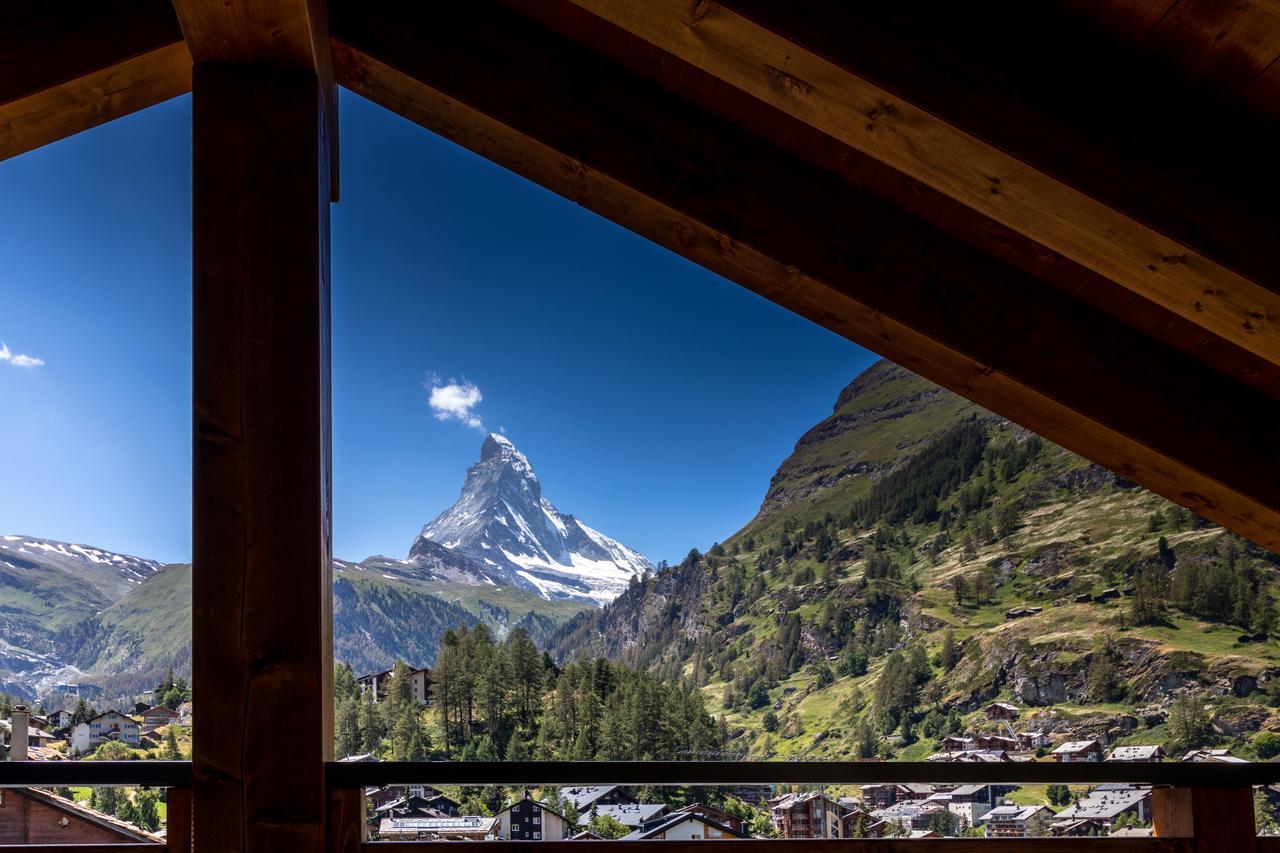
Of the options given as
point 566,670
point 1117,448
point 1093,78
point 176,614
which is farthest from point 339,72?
point 566,670

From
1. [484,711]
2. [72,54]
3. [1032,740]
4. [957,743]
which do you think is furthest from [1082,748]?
[72,54]

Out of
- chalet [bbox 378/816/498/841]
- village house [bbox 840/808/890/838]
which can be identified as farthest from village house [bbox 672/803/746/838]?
chalet [bbox 378/816/498/841]

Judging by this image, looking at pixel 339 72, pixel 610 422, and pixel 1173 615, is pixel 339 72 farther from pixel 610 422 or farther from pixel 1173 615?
pixel 610 422

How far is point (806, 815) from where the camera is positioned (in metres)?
1.50

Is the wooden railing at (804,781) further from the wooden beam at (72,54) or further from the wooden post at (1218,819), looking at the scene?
the wooden beam at (72,54)

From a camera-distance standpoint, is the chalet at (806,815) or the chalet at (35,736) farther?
the chalet at (35,736)

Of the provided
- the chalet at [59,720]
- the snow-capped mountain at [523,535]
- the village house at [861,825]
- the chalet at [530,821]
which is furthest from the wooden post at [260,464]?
the snow-capped mountain at [523,535]

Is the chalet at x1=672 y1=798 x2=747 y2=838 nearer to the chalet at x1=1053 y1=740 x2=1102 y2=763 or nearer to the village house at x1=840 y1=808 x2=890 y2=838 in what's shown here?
the village house at x1=840 y1=808 x2=890 y2=838

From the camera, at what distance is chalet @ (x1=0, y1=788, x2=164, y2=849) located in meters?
1.38

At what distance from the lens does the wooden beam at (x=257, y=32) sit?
1478 mm

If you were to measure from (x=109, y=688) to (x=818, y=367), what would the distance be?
22177mm

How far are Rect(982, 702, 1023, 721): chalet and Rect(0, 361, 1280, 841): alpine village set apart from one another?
90 millimetres

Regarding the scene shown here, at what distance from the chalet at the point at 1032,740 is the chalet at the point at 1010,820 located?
40.2 feet

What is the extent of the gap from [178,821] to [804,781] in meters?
0.97
